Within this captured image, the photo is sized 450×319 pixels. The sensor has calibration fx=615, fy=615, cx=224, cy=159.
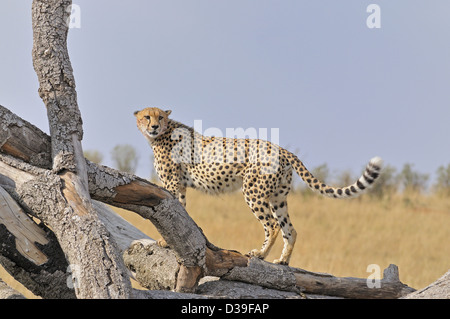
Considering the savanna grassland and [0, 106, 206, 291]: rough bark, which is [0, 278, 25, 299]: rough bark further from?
the savanna grassland

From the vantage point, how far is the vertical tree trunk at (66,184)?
377 centimetres

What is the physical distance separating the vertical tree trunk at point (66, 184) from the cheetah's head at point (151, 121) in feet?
5.19

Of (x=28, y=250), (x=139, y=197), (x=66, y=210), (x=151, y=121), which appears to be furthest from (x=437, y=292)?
(x=151, y=121)

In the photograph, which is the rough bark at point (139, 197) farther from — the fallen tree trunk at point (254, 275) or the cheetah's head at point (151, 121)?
the cheetah's head at point (151, 121)

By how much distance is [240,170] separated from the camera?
599 centimetres

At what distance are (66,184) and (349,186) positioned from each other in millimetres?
2768

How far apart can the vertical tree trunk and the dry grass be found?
17.3 ft

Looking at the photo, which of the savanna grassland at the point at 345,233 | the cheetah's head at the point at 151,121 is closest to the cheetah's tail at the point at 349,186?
the cheetah's head at the point at 151,121

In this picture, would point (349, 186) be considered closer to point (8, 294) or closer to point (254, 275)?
point (254, 275)

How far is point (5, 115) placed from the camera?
14.6 ft

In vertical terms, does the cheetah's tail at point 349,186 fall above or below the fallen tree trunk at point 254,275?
above

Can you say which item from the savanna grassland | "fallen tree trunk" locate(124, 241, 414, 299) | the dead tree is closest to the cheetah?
"fallen tree trunk" locate(124, 241, 414, 299)

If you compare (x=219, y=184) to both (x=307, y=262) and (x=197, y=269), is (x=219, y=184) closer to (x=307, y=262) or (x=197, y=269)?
(x=197, y=269)

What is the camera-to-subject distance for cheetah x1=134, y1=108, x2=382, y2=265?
18.9ft
